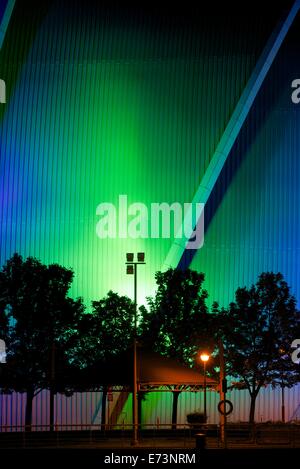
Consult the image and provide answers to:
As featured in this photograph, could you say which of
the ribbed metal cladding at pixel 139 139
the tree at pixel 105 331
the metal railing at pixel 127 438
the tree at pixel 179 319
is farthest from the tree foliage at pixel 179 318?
the metal railing at pixel 127 438

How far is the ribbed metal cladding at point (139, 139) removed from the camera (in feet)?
165

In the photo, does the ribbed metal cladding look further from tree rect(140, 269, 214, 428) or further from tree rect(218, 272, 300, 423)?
tree rect(140, 269, 214, 428)

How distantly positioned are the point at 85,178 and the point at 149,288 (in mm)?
7184

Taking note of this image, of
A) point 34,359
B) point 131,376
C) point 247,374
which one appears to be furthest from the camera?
point 247,374

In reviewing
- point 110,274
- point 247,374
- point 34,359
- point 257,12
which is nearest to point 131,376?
point 34,359

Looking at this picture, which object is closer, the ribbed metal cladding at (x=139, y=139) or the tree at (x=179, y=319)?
the tree at (x=179, y=319)

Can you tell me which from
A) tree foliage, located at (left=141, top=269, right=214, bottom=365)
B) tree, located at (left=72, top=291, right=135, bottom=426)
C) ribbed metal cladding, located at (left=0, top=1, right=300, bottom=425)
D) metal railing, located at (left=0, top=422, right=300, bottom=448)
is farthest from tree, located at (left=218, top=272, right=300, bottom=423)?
metal railing, located at (left=0, top=422, right=300, bottom=448)

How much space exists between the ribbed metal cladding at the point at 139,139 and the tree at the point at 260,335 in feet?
10.9

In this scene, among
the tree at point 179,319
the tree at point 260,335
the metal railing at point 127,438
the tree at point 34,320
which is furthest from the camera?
the tree at point 260,335

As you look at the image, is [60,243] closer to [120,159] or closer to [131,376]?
[120,159]

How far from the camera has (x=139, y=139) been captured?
167ft

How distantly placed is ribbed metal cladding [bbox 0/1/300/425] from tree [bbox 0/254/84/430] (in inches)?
211

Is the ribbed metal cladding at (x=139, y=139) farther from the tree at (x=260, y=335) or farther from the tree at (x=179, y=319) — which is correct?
the tree at (x=179, y=319)

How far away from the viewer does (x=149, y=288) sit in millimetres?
50125
